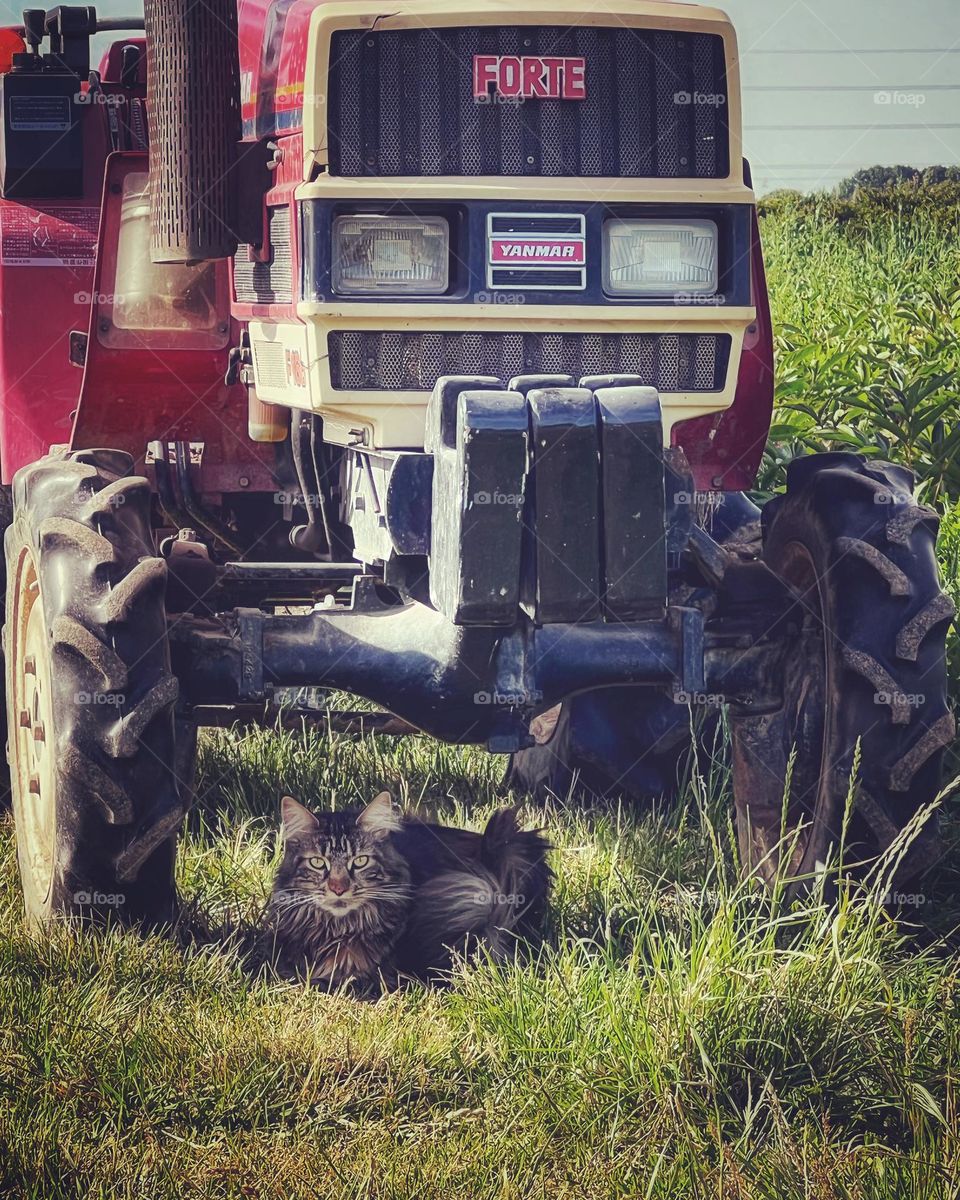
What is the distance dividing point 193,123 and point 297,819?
1.83 metres

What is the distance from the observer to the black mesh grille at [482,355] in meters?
3.91

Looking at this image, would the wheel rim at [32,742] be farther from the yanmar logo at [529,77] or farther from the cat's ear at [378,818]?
the yanmar logo at [529,77]

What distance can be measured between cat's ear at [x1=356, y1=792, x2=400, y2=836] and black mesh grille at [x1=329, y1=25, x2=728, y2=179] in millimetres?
1694

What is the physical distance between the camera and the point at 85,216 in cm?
515

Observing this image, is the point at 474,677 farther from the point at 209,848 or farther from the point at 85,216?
the point at 85,216

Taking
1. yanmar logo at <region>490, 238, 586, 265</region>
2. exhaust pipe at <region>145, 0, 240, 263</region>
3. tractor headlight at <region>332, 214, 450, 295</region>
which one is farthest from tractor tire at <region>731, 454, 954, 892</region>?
exhaust pipe at <region>145, 0, 240, 263</region>

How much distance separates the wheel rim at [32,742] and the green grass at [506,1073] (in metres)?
0.30

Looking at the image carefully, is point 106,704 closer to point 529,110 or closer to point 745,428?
point 529,110

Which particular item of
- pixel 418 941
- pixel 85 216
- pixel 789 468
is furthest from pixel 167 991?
pixel 85 216

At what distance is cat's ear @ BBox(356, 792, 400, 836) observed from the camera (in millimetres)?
4570

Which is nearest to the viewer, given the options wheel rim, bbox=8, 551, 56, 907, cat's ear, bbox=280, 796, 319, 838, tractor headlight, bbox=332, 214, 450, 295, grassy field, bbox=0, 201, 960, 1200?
grassy field, bbox=0, 201, 960, 1200

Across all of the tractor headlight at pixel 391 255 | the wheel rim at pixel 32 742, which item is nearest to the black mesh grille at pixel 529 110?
the tractor headlight at pixel 391 255

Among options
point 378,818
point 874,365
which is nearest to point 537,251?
point 378,818

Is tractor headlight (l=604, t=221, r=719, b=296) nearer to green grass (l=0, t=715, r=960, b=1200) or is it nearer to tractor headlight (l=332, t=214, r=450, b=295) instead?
tractor headlight (l=332, t=214, r=450, b=295)
